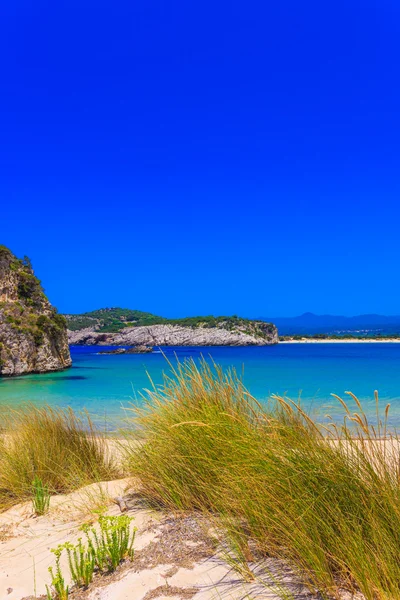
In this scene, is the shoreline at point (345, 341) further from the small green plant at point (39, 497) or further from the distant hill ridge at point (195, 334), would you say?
the small green plant at point (39, 497)

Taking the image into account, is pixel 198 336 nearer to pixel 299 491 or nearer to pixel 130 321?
pixel 130 321

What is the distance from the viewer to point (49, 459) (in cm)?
493

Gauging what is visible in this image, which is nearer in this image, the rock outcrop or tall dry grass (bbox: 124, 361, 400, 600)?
tall dry grass (bbox: 124, 361, 400, 600)

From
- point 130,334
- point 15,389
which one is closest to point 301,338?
point 130,334

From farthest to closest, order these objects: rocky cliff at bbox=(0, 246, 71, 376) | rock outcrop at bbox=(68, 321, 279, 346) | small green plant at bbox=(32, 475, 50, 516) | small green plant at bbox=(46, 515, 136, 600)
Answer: rock outcrop at bbox=(68, 321, 279, 346) < rocky cliff at bbox=(0, 246, 71, 376) < small green plant at bbox=(32, 475, 50, 516) < small green plant at bbox=(46, 515, 136, 600)

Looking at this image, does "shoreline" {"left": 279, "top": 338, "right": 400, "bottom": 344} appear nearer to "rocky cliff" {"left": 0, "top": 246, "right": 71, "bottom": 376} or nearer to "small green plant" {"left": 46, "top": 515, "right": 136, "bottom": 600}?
"rocky cliff" {"left": 0, "top": 246, "right": 71, "bottom": 376}

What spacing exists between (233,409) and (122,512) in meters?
1.40

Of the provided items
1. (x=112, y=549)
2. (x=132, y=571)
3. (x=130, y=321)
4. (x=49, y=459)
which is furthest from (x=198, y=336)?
(x=132, y=571)

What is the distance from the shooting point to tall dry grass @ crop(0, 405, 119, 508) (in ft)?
15.7

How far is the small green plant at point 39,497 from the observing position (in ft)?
14.1

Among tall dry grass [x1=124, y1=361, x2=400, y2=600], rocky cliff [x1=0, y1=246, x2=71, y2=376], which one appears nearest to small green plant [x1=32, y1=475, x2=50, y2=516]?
tall dry grass [x1=124, y1=361, x2=400, y2=600]

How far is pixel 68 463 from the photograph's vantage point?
16.8 feet

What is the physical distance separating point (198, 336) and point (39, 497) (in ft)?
263

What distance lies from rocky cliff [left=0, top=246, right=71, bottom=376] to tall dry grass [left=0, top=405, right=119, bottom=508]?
89.5 feet
